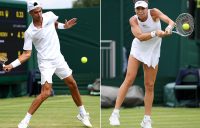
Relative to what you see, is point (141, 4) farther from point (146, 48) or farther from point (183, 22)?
point (183, 22)

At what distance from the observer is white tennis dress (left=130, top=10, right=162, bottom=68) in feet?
20.8

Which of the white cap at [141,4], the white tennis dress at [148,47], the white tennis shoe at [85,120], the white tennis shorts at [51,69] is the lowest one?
the white tennis shoe at [85,120]

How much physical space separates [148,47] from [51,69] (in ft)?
3.73

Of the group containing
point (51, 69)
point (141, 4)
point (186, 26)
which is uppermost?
point (141, 4)

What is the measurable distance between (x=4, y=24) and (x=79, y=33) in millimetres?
2005

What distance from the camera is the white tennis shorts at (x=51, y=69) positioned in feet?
21.4

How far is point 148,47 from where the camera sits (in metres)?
6.42

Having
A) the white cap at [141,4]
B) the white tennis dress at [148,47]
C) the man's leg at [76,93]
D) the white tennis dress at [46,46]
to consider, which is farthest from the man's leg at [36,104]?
the white cap at [141,4]

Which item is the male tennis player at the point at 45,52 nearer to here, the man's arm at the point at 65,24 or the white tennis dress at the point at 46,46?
the white tennis dress at the point at 46,46

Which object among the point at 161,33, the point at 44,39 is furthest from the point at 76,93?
the point at 161,33

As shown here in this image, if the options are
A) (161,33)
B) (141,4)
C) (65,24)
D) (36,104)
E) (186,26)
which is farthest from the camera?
(65,24)

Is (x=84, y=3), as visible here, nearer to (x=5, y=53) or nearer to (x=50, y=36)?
(x=5, y=53)

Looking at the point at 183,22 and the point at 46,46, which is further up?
the point at 183,22

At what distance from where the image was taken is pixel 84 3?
18.3 meters
